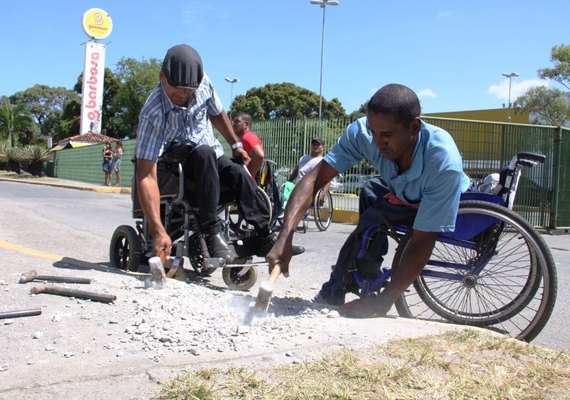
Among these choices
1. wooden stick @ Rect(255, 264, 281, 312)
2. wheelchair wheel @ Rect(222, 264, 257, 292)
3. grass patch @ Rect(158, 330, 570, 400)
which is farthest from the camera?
wheelchair wheel @ Rect(222, 264, 257, 292)

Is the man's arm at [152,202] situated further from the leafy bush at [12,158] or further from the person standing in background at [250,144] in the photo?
the leafy bush at [12,158]

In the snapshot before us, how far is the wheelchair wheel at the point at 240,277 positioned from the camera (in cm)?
461

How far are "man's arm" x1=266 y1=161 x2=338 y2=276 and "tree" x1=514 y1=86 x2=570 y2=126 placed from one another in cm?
3040

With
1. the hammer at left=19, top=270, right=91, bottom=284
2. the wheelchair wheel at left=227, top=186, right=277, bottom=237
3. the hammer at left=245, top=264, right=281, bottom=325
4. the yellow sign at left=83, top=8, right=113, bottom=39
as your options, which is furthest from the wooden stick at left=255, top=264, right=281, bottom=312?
the yellow sign at left=83, top=8, right=113, bottom=39

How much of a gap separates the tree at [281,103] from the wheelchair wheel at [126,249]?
2231 inches

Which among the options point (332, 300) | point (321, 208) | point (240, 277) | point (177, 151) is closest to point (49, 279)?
point (177, 151)

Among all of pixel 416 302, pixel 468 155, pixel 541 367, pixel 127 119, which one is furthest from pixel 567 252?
pixel 127 119

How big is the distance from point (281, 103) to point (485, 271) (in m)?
59.7

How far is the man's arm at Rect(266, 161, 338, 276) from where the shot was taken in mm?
3139

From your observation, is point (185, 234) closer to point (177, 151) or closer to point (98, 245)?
point (177, 151)

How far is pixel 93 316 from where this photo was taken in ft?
9.68

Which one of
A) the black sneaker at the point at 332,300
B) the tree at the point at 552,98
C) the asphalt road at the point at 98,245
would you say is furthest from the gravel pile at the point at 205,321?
the tree at the point at 552,98

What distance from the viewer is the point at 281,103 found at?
62.2m

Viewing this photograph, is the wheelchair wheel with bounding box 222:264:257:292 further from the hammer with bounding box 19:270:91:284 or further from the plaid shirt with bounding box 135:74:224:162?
the hammer with bounding box 19:270:91:284
